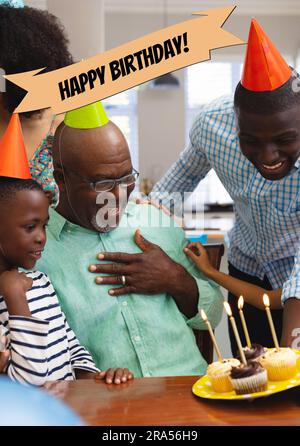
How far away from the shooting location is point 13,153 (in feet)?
3.63

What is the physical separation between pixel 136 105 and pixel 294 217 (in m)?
5.91

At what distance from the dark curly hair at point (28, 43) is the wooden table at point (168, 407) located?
631 mm

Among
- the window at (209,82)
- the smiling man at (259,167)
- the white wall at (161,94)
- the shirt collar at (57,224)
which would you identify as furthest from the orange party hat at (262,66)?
the window at (209,82)

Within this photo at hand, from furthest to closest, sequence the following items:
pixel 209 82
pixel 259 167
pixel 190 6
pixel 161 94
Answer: pixel 209 82 → pixel 161 94 → pixel 190 6 → pixel 259 167

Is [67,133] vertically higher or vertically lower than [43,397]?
higher

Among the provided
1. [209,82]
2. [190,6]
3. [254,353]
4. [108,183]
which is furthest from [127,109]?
[254,353]

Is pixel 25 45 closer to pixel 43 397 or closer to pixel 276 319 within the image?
pixel 43 397

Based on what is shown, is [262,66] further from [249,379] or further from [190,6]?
[190,6]

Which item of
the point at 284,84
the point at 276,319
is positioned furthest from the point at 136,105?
the point at 284,84

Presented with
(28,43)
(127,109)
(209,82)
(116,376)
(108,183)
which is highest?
(209,82)

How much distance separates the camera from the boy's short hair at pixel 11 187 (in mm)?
1133

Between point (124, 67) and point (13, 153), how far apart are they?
0.84 ft

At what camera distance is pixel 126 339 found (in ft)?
4.63
